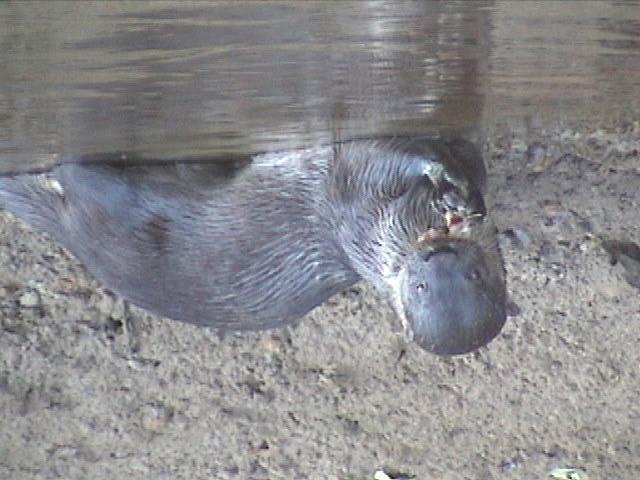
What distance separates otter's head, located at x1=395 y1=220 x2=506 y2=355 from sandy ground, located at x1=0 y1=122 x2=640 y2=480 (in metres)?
0.48

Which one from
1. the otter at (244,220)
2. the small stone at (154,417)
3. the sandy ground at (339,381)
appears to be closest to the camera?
the otter at (244,220)

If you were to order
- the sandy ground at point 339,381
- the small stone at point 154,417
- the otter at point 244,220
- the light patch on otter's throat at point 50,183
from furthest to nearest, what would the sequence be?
the small stone at point 154,417, the sandy ground at point 339,381, the light patch on otter's throat at point 50,183, the otter at point 244,220

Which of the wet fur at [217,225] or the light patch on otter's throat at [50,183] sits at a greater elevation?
the light patch on otter's throat at [50,183]

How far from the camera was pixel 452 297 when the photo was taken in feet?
3.81

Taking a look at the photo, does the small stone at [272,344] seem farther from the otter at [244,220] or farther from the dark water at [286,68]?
the dark water at [286,68]

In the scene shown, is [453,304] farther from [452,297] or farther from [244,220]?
[244,220]

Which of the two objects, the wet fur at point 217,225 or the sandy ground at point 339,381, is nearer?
the wet fur at point 217,225

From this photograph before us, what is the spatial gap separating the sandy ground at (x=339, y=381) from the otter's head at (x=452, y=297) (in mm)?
482

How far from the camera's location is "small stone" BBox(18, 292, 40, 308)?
5.74 feet

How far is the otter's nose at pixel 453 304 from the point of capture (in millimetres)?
1160

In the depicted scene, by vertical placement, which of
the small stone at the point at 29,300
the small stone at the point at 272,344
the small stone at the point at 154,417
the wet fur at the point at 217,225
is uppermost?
the wet fur at the point at 217,225

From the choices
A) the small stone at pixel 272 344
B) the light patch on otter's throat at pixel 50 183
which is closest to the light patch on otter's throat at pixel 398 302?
the light patch on otter's throat at pixel 50 183

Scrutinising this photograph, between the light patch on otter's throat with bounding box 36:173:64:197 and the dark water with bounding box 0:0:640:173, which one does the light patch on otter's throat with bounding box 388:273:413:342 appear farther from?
the light patch on otter's throat with bounding box 36:173:64:197

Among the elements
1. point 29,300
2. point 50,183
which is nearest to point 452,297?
point 50,183
